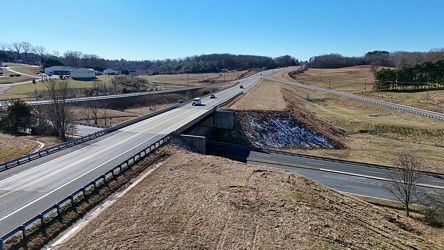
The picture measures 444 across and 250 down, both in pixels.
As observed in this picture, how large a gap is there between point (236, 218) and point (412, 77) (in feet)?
328

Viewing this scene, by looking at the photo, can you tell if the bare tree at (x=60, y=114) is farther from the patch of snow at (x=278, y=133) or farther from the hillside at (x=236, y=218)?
the patch of snow at (x=278, y=133)

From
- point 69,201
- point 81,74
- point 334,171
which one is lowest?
point 334,171

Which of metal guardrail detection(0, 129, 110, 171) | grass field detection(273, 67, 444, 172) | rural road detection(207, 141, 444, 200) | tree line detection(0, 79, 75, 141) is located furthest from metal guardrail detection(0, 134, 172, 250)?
grass field detection(273, 67, 444, 172)

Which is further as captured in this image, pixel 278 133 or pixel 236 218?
pixel 278 133

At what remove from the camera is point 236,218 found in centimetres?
1612

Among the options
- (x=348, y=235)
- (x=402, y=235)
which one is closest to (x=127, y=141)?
(x=348, y=235)

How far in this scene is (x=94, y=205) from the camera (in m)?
16.6

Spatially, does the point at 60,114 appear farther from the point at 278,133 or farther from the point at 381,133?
the point at 381,133

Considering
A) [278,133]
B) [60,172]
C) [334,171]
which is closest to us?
[60,172]

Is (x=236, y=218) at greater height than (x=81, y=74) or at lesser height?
lesser

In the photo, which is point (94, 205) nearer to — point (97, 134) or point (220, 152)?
point (97, 134)

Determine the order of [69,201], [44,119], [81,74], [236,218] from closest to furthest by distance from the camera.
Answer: [236,218] → [69,201] → [44,119] → [81,74]

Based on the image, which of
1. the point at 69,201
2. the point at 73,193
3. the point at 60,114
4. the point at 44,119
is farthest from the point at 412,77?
the point at 69,201

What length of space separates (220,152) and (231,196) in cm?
2245
